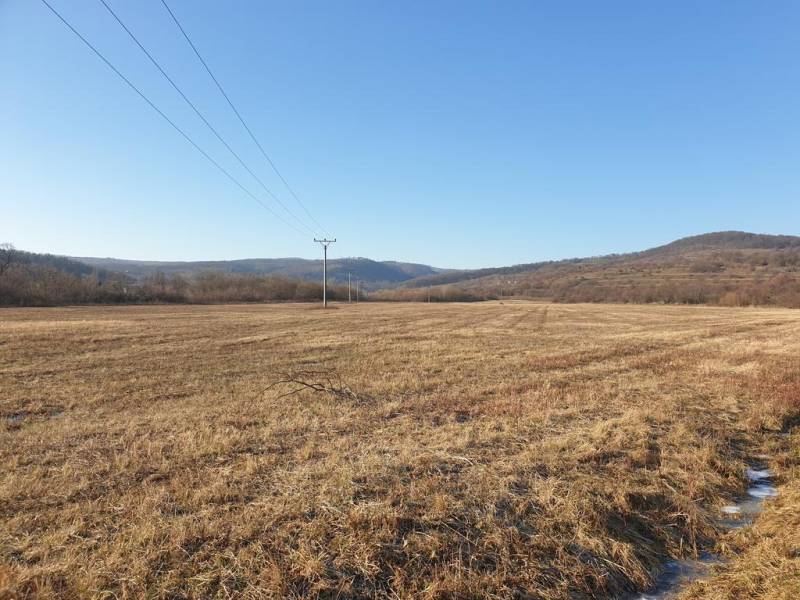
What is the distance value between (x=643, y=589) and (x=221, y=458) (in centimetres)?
571

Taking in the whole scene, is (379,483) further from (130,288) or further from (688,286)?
(688,286)

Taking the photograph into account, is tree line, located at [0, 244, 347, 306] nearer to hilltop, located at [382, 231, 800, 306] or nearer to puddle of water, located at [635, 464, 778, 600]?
hilltop, located at [382, 231, 800, 306]

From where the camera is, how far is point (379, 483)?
5.91 m

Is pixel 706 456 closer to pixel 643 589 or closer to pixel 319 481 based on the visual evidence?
pixel 643 589

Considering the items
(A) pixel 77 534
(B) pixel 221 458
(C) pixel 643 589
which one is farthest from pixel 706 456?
(A) pixel 77 534

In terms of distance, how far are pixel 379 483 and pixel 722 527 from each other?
411 centimetres

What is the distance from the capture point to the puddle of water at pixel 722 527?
4316 millimetres

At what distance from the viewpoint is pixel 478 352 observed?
2000 centimetres

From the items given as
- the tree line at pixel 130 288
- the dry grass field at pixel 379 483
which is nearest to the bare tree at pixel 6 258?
the tree line at pixel 130 288

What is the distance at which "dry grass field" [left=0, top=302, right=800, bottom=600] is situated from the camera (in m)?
4.17

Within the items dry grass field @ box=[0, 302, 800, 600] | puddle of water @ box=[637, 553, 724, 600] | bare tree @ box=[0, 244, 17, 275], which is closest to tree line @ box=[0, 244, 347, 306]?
bare tree @ box=[0, 244, 17, 275]

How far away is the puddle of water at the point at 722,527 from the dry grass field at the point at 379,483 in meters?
0.13

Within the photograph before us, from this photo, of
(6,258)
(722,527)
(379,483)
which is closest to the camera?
(722,527)

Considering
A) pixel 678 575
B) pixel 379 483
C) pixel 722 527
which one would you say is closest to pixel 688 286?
pixel 722 527
